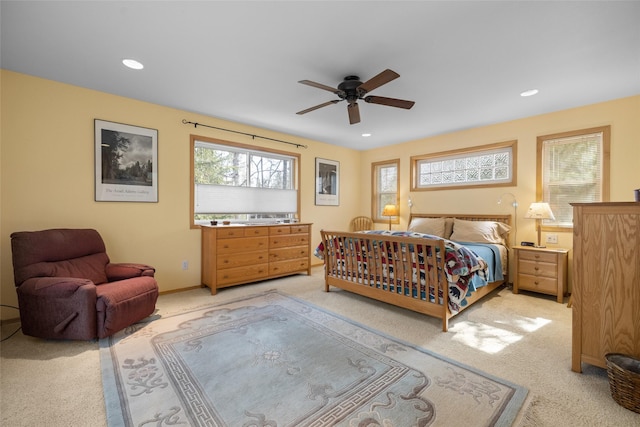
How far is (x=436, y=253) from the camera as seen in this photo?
107 inches

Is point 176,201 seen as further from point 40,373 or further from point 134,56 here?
point 40,373

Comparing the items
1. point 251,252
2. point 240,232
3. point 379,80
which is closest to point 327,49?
point 379,80

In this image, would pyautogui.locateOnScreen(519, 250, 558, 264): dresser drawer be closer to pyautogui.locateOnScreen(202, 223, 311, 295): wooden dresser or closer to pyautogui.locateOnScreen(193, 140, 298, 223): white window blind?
pyautogui.locateOnScreen(202, 223, 311, 295): wooden dresser

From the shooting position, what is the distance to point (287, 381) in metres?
1.91

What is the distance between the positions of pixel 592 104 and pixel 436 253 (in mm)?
3141

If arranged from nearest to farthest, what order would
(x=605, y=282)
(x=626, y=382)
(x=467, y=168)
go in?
(x=626, y=382), (x=605, y=282), (x=467, y=168)

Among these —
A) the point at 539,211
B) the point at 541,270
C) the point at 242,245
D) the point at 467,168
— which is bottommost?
the point at 541,270

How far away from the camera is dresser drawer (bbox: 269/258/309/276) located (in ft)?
14.6

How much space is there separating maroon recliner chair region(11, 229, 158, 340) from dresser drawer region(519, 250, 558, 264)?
4.62m

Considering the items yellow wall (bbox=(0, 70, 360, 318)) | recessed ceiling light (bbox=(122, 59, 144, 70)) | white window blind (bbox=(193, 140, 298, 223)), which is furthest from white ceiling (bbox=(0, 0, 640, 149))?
white window blind (bbox=(193, 140, 298, 223))

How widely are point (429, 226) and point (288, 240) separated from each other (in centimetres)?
244

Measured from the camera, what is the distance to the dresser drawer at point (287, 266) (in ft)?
14.6

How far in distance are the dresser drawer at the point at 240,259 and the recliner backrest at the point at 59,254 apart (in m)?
1.28

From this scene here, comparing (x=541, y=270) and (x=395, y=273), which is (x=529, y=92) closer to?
(x=541, y=270)
